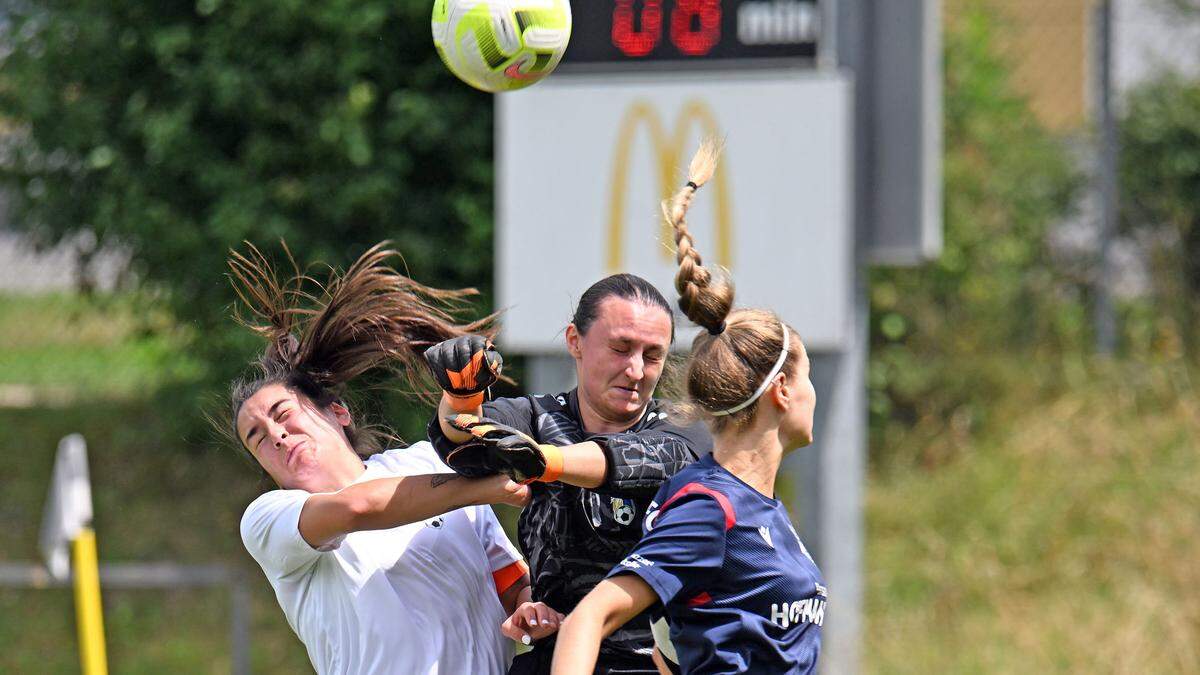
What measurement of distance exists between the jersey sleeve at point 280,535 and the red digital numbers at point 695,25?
4.14m

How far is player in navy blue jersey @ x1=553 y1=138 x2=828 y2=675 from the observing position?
2.78m

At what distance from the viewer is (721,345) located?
296 cm

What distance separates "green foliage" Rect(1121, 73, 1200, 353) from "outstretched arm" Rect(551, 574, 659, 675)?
6711mm

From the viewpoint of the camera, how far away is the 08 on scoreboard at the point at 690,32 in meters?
6.91

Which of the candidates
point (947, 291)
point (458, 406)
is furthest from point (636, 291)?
point (947, 291)

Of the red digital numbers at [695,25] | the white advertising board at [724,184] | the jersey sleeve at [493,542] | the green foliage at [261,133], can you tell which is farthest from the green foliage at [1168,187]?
the jersey sleeve at [493,542]

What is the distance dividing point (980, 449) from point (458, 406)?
6.42 meters

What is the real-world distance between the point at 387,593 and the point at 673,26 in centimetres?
424

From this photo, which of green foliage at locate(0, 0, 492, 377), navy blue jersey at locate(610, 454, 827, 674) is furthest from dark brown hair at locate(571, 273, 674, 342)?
green foliage at locate(0, 0, 492, 377)

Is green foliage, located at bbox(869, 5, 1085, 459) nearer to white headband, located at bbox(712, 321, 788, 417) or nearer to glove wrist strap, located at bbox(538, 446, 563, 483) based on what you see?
white headband, located at bbox(712, 321, 788, 417)

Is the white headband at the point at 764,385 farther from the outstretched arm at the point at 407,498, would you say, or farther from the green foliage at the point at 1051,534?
the green foliage at the point at 1051,534

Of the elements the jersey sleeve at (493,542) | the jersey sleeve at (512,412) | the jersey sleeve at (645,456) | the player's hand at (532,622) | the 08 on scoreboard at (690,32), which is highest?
the 08 on scoreboard at (690,32)

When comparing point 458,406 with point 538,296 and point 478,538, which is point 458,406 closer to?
point 478,538

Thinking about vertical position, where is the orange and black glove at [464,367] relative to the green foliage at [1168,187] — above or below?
below
